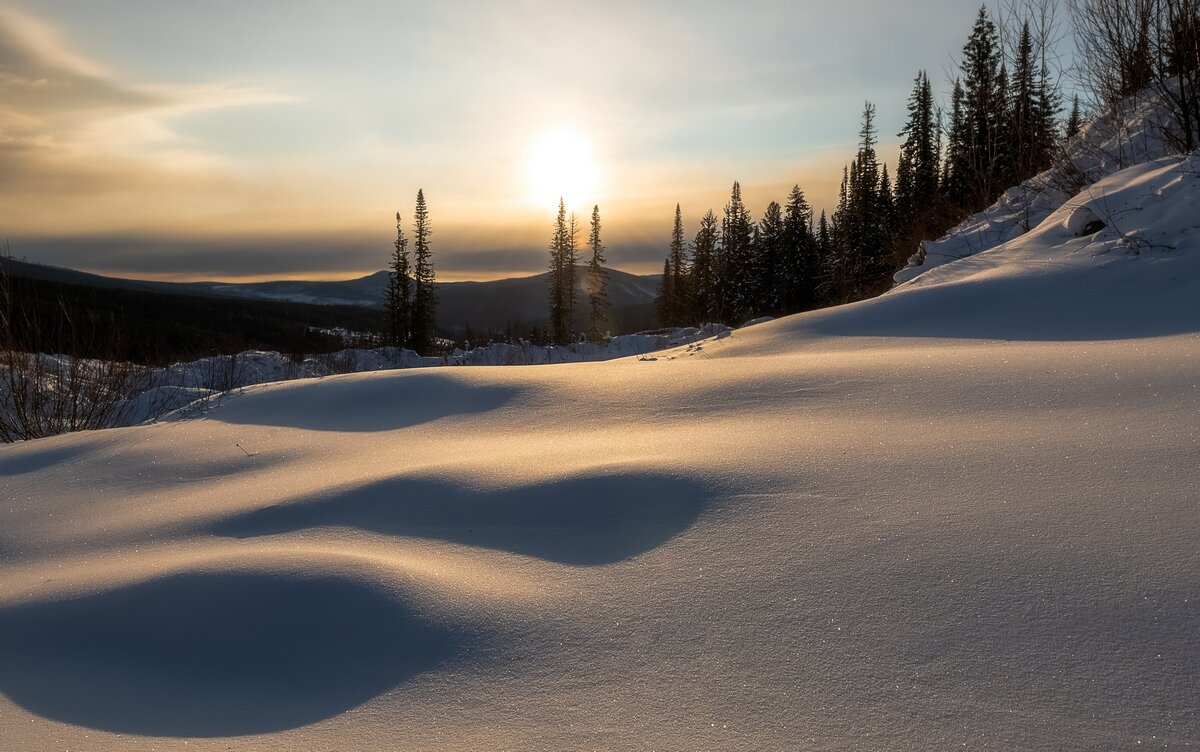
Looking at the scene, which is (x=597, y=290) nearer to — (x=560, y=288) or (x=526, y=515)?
(x=560, y=288)

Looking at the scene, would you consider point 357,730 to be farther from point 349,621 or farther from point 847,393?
point 847,393

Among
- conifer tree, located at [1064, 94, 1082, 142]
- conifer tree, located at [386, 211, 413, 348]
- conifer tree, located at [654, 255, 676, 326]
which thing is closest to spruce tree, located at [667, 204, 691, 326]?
conifer tree, located at [654, 255, 676, 326]

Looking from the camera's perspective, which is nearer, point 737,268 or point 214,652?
point 214,652

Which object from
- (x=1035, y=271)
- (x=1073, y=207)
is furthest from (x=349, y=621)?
(x=1073, y=207)

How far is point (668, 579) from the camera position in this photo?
1834 millimetres

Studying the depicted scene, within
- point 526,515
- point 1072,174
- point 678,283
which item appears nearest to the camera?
point 526,515

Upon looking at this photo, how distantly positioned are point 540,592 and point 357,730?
600 millimetres

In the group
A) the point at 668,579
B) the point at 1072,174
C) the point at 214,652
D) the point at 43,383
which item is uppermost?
the point at 1072,174

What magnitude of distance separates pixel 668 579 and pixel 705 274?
50.5m

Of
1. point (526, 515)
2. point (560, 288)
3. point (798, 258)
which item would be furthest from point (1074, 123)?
point (560, 288)

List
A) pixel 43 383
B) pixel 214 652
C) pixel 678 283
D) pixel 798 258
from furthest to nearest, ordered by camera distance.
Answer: pixel 678 283, pixel 798 258, pixel 43 383, pixel 214 652

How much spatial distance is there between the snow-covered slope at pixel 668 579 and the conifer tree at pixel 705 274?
43948mm

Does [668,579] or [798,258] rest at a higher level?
[798,258]

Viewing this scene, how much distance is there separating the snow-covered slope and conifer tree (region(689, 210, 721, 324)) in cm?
4395
